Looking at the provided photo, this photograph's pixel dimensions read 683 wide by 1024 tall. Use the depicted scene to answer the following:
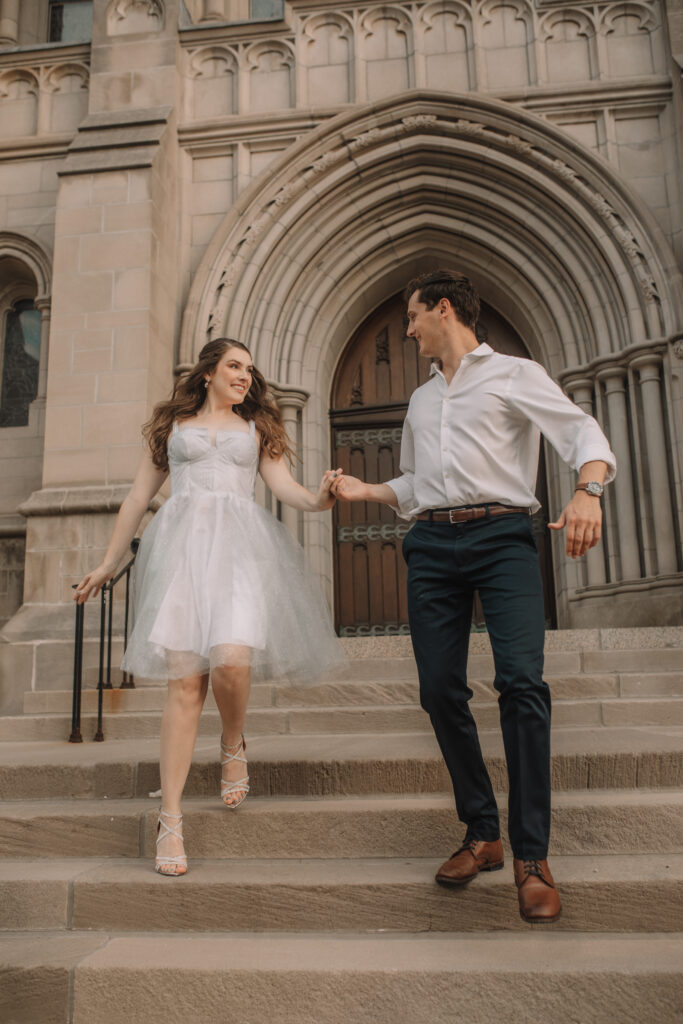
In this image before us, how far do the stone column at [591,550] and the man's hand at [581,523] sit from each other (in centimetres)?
479

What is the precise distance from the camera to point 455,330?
9.06 ft

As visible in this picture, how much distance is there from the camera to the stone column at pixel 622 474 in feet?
23.0

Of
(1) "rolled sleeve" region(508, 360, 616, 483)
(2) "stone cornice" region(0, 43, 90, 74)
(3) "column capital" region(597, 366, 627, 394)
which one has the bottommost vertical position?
(1) "rolled sleeve" region(508, 360, 616, 483)

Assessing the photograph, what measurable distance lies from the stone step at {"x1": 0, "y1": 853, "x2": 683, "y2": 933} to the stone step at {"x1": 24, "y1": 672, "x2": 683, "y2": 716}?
1.95 meters

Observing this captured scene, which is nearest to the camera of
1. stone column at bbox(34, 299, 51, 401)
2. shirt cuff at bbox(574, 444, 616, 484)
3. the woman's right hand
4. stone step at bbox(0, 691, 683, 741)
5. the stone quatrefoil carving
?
shirt cuff at bbox(574, 444, 616, 484)

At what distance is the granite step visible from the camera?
268 cm

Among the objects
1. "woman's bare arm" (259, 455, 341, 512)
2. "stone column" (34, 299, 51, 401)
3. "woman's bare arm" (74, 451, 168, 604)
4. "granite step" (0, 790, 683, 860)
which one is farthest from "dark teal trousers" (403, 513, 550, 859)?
"stone column" (34, 299, 51, 401)

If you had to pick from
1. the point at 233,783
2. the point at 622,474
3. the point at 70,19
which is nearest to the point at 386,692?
the point at 233,783

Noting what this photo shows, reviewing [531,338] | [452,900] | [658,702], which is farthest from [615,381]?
[452,900]

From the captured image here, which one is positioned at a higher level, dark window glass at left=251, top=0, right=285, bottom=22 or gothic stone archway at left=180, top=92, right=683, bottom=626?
dark window glass at left=251, top=0, right=285, bottom=22

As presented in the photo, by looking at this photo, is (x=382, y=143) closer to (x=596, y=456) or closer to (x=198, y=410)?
(x=198, y=410)

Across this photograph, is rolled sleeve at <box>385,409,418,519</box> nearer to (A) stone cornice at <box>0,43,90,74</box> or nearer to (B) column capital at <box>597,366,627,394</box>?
(B) column capital at <box>597,366,627,394</box>

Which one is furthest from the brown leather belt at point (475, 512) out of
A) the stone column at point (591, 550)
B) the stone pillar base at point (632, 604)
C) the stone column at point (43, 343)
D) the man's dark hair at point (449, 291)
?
the stone column at point (43, 343)

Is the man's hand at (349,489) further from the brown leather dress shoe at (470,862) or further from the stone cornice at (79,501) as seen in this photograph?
the stone cornice at (79,501)
